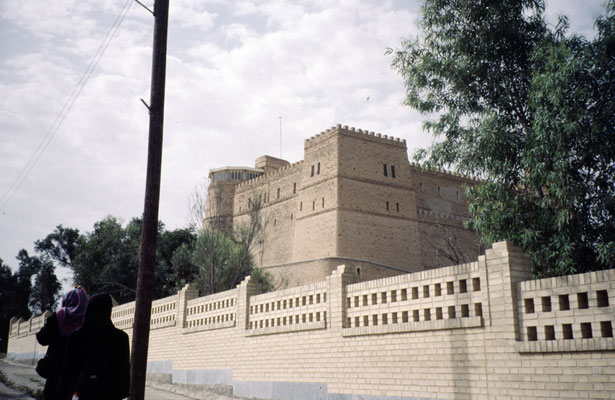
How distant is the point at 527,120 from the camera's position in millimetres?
12164

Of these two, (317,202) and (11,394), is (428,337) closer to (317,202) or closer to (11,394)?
(11,394)

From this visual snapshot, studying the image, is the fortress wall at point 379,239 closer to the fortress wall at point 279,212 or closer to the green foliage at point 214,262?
the green foliage at point 214,262

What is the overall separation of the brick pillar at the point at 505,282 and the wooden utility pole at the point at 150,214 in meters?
4.70

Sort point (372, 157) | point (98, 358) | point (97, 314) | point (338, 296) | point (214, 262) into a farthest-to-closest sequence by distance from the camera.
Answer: point (372, 157) < point (214, 262) < point (338, 296) < point (97, 314) < point (98, 358)

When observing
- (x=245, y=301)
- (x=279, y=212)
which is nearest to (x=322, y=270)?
(x=279, y=212)

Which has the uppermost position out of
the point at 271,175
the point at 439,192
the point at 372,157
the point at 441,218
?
the point at 271,175

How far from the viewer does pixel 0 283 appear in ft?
162

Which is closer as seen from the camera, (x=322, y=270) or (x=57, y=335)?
(x=57, y=335)

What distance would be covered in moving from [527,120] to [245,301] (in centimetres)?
769

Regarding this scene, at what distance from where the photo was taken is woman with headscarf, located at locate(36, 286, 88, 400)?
541cm

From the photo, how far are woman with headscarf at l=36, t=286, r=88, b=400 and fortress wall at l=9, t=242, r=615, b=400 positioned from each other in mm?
5270

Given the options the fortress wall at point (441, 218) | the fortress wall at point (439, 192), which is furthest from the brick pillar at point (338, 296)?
the fortress wall at point (439, 192)

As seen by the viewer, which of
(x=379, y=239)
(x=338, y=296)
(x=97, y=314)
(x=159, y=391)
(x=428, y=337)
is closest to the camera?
(x=97, y=314)

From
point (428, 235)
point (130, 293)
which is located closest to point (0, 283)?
point (130, 293)
